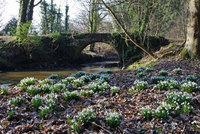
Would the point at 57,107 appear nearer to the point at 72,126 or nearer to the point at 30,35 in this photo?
the point at 72,126

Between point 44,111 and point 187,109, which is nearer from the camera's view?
point 187,109

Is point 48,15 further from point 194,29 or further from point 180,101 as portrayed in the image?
point 180,101

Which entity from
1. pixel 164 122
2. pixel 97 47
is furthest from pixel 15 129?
pixel 97 47

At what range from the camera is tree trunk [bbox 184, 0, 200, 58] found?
10932mm

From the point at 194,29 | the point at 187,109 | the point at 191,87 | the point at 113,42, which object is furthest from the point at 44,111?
the point at 113,42

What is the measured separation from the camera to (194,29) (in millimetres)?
11070

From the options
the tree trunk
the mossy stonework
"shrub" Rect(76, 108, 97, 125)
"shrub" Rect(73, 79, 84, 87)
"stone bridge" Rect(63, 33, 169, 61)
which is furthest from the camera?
"stone bridge" Rect(63, 33, 169, 61)

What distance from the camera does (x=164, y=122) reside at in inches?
157

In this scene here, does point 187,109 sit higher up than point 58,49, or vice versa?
point 58,49

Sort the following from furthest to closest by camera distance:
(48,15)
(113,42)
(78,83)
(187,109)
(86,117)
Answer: (48,15), (113,42), (78,83), (187,109), (86,117)

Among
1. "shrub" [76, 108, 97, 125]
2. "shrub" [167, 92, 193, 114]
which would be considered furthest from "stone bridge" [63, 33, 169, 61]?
"shrub" [76, 108, 97, 125]

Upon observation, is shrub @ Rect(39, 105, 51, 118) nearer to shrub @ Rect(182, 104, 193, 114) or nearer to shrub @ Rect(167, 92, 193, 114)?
shrub @ Rect(167, 92, 193, 114)

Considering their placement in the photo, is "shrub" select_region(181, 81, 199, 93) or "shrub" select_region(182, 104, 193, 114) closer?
"shrub" select_region(182, 104, 193, 114)

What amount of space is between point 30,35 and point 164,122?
20.8 meters
